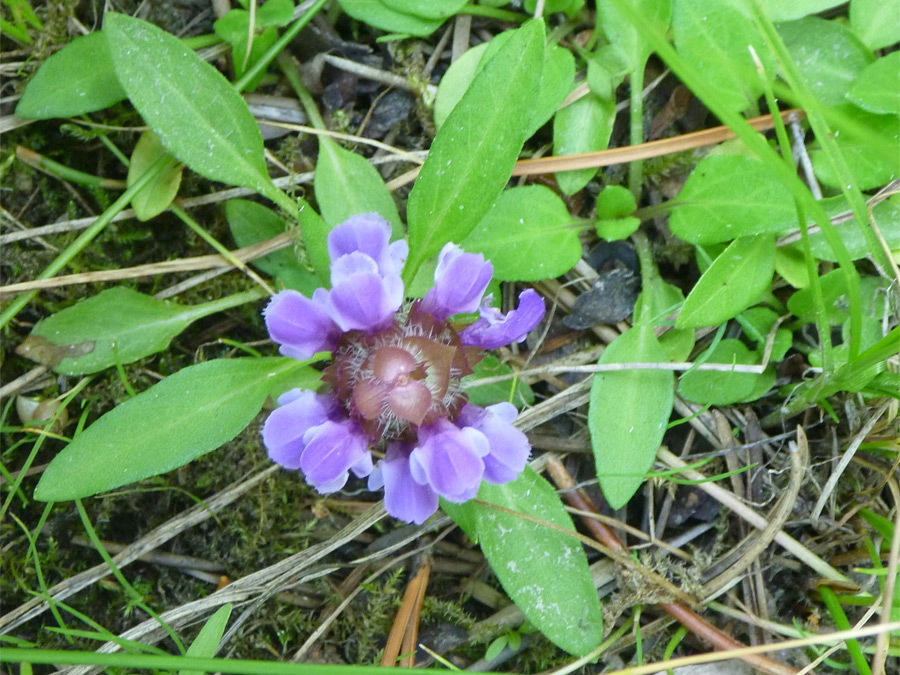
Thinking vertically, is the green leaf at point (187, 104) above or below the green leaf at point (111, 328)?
above

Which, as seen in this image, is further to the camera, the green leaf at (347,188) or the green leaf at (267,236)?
the green leaf at (267,236)

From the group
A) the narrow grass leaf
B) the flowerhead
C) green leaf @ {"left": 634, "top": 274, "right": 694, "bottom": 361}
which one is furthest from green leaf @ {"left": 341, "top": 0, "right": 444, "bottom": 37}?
the narrow grass leaf

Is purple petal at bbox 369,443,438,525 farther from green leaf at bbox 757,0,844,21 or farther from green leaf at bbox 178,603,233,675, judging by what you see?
green leaf at bbox 757,0,844,21

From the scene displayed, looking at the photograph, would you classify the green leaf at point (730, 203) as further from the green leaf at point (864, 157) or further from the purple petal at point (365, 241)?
the purple petal at point (365, 241)

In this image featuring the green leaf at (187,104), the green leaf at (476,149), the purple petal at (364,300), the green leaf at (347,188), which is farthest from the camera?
the green leaf at (347,188)

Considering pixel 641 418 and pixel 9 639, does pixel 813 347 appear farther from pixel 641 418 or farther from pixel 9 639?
pixel 9 639

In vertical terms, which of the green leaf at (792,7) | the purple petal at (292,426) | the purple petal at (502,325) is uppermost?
the green leaf at (792,7)

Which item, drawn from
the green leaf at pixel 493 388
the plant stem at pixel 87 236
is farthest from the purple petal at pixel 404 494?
the plant stem at pixel 87 236

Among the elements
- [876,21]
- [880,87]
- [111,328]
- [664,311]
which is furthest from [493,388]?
[876,21]
